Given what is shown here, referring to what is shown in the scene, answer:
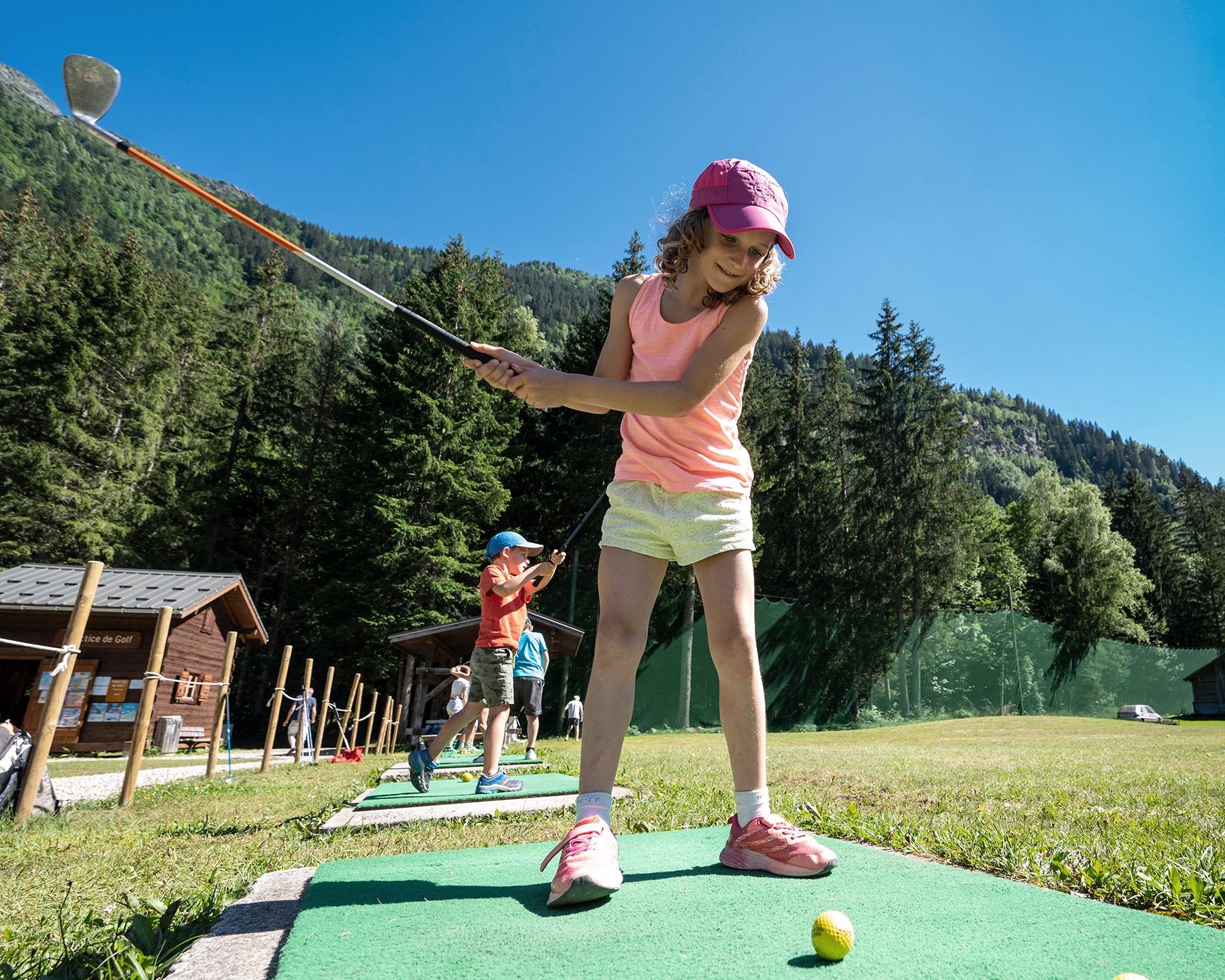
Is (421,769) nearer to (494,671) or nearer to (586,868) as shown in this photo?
(494,671)

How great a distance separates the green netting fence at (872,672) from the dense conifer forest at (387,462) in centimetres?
28

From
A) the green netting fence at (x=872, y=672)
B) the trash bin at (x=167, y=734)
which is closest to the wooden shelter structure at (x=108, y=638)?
the trash bin at (x=167, y=734)

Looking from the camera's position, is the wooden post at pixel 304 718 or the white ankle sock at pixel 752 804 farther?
the wooden post at pixel 304 718

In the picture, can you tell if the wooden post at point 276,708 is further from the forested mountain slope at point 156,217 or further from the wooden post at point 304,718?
the forested mountain slope at point 156,217

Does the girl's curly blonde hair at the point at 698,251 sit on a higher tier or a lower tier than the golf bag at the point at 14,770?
higher

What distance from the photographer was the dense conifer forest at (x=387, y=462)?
948 inches

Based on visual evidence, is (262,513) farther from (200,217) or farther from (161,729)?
(200,217)

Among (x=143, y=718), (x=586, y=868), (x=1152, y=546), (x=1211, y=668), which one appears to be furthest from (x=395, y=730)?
(x=1152, y=546)

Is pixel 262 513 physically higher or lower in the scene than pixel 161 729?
higher

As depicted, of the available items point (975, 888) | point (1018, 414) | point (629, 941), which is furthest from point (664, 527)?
point (1018, 414)

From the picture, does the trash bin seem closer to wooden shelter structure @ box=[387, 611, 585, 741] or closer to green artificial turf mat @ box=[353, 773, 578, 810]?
wooden shelter structure @ box=[387, 611, 585, 741]

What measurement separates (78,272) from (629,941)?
3200 centimetres

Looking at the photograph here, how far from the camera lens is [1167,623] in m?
44.9

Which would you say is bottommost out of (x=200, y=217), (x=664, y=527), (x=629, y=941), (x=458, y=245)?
(x=629, y=941)
